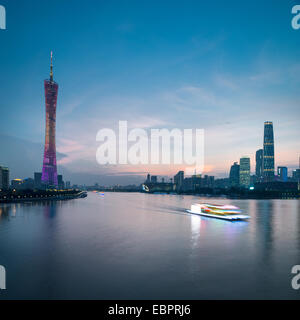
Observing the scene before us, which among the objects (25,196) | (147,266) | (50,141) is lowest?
(25,196)

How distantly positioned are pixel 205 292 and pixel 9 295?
968 centimetres

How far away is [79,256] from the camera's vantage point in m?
19.1

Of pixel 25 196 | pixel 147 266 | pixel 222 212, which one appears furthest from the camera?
pixel 25 196

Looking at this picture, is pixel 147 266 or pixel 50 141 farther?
pixel 50 141

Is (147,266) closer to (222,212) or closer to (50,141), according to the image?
(222,212)

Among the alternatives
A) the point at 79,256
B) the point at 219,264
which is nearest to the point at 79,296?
the point at 79,256

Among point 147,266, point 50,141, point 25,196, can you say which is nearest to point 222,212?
point 147,266

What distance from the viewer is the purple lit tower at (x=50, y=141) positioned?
5640 inches

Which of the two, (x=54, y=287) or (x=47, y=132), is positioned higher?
(x=47, y=132)

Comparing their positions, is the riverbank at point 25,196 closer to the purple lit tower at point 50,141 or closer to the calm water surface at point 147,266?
the purple lit tower at point 50,141

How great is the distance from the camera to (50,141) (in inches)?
5655

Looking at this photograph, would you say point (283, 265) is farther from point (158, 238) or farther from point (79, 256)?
point (79, 256)

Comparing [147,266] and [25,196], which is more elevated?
[147,266]
